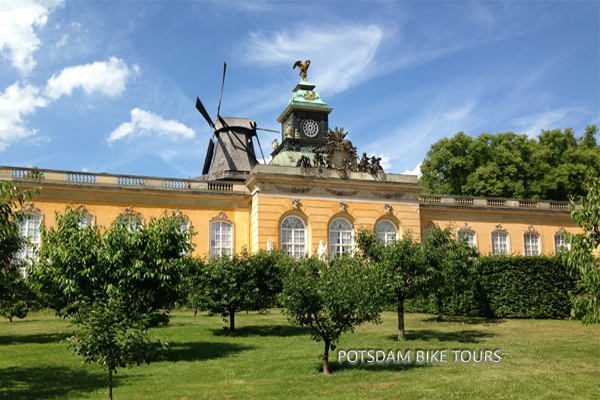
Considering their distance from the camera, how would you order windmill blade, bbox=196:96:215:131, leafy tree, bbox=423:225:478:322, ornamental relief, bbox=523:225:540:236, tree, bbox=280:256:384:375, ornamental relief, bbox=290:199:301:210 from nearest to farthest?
tree, bbox=280:256:384:375 < leafy tree, bbox=423:225:478:322 < ornamental relief, bbox=290:199:301:210 < ornamental relief, bbox=523:225:540:236 < windmill blade, bbox=196:96:215:131

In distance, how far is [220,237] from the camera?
104 ft

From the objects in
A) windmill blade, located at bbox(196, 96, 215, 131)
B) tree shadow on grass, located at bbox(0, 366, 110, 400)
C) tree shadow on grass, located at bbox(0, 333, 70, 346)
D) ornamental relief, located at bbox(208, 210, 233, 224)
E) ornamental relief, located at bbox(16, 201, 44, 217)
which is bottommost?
tree shadow on grass, located at bbox(0, 366, 110, 400)

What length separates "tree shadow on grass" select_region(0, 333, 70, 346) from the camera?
15852 mm

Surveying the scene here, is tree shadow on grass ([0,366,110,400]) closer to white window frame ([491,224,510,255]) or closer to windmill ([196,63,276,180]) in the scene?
white window frame ([491,224,510,255])

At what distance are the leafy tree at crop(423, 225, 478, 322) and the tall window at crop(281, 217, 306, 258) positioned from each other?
1016cm

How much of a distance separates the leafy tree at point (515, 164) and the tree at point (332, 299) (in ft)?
105

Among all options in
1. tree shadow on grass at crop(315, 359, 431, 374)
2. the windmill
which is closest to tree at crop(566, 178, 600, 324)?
tree shadow on grass at crop(315, 359, 431, 374)

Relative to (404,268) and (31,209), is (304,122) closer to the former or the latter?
(31,209)

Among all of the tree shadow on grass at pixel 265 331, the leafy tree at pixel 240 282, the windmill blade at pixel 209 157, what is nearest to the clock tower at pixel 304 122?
the windmill blade at pixel 209 157

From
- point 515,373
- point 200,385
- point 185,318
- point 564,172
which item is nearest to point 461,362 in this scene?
point 515,373

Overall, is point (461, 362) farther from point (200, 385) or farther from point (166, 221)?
Result: point (166, 221)

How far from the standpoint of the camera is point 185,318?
23.1 m

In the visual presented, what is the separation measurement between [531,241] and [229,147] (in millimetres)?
26650

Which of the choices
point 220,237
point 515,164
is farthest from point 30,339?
point 515,164
